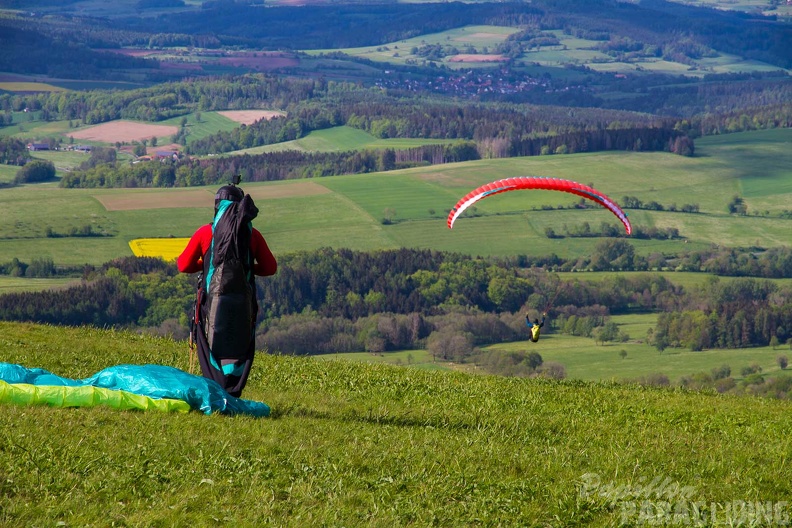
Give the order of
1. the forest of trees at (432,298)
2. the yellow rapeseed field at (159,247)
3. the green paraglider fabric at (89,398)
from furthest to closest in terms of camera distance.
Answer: the yellow rapeseed field at (159,247)
the forest of trees at (432,298)
the green paraglider fabric at (89,398)

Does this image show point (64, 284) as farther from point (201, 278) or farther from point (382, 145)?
point (382, 145)

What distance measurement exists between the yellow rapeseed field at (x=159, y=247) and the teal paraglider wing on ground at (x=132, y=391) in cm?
9502

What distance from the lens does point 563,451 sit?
39.4 feet

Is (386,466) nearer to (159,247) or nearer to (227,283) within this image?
(227,283)

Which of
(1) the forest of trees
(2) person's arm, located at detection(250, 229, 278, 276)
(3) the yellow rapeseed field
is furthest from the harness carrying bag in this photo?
(3) the yellow rapeseed field

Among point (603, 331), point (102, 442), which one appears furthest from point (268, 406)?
point (603, 331)

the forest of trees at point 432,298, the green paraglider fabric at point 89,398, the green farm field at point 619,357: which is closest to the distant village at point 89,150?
the forest of trees at point 432,298

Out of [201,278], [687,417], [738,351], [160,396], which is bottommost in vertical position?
[738,351]

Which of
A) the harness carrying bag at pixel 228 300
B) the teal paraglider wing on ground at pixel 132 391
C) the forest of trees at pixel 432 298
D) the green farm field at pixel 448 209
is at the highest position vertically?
the harness carrying bag at pixel 228 300

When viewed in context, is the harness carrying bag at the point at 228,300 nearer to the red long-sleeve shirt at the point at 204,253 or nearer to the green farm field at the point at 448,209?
the red long-sleeve shirt at the point at 204,253

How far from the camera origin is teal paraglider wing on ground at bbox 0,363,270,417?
1204cm

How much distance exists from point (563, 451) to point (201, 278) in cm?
494

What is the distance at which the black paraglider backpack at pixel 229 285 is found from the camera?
12797mm

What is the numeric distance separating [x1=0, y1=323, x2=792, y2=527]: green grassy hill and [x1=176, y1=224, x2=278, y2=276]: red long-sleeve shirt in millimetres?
1875
